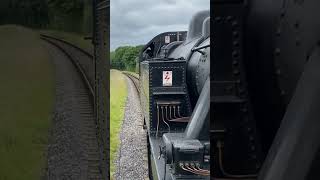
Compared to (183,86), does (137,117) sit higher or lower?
lower

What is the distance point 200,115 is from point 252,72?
2.40 m

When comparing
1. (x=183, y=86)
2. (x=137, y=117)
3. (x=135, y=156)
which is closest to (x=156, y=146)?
(x=183, y=86)

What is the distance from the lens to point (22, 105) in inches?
52.2

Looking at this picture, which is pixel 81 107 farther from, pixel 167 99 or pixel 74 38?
pixel 167 99

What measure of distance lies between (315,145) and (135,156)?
8871 mm

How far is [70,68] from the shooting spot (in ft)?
4.91

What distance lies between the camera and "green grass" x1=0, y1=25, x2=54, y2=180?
1.29 m

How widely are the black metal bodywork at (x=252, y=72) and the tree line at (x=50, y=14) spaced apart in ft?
2.71

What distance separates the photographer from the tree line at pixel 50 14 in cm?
129

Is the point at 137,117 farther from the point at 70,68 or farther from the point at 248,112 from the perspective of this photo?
the point at 70,68

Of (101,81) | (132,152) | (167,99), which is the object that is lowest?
(132,152)

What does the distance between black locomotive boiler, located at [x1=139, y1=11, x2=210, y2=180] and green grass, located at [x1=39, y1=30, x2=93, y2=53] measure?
351 cm

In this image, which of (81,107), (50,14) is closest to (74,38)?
(50,14)

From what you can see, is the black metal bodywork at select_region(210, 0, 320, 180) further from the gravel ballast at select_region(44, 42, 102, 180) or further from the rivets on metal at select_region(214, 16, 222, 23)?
the gravel ballast at select_region(44, 42, 102, 180)
